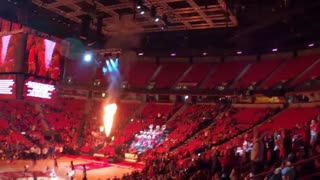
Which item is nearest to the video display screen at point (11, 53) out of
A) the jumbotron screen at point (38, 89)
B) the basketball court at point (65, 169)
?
the jumbotron screen at point (38, 89)

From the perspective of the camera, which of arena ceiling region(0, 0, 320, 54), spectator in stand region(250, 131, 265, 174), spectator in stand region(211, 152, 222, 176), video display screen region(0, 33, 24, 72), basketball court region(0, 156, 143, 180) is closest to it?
spectator in stand region(250, 131, 265, 174)

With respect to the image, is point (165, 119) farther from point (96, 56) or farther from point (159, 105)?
point (96, 56)

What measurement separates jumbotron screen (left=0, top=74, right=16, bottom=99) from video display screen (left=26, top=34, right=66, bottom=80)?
0.55 metres

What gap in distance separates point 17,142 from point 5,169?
5.31m

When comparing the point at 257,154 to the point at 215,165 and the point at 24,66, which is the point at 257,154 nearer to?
the point at 215,165

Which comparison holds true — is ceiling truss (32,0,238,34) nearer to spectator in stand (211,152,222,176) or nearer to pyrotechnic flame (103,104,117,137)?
spectator in stand (211,152,222,176)

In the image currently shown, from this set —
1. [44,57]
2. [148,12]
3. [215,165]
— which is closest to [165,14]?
[148,12]

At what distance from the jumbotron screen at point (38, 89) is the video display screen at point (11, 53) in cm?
57

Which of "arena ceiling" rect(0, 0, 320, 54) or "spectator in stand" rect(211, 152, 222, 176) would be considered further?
"arena ceiling" rect(0, 0, 320, 54)

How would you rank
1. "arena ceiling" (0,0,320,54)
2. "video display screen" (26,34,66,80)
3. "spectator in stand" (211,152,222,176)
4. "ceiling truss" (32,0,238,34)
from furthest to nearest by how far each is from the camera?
"ceiling truss" (32,0,238,34), "arena ceiling" (0,0,320,54), "video display screen" (26,34,66,80), "spectator in stand" (211,152,222,176)

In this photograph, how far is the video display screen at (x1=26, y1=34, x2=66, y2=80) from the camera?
11.2 metres

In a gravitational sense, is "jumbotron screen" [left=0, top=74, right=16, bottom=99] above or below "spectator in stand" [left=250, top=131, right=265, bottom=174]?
above

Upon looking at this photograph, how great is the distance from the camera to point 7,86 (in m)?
11.1

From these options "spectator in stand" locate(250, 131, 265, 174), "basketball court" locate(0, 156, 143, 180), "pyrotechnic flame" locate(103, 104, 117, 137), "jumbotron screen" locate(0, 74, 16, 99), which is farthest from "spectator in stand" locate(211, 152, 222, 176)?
"pyrotechnic flame" locate(103, 104, 117, 137)
